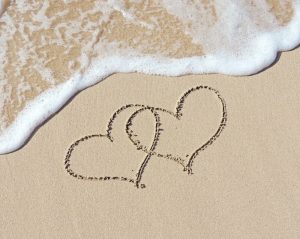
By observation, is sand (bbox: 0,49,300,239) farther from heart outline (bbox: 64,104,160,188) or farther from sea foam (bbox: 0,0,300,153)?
sea foam (bbox: 0,0,300,153)

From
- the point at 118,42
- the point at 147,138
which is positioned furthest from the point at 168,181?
the point at 118,42

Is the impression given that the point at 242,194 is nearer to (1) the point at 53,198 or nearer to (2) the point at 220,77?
(2) the point at 220,77

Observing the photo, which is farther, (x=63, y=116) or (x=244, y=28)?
(x=244, y=28)

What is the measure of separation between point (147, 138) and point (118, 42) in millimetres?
711

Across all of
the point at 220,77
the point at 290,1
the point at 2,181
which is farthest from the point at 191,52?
the point at 2,181

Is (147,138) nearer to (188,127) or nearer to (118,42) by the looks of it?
(188,127)

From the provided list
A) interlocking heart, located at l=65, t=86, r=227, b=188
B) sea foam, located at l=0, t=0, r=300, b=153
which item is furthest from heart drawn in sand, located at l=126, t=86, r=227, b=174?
sea foam, located at l=0, t=0, r=300, b=153

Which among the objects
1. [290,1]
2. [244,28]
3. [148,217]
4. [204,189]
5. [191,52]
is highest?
[290,1]

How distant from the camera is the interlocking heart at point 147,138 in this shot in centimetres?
293

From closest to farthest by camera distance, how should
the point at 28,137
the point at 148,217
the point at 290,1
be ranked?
1. the point at 148,217
2. the point at 28,137
3. the point at 290,1

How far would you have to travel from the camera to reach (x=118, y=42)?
10.9 ft

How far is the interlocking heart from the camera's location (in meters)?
2.93

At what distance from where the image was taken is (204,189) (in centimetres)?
287

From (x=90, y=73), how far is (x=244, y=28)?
1.06 m
